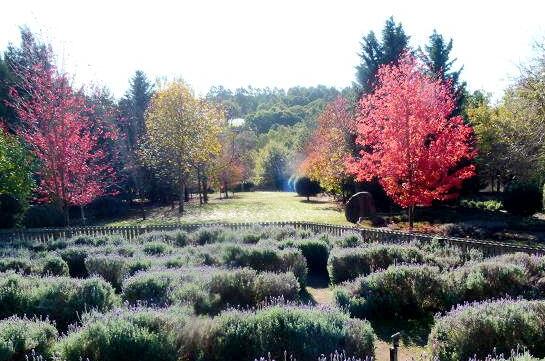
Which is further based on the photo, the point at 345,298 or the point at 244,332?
the point at 345,298

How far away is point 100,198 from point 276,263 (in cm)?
2822

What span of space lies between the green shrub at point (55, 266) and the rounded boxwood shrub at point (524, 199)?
2524 centimetres

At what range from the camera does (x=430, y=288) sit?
9711mm

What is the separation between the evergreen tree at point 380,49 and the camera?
1216 inches

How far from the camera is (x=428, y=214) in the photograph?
2861 cm

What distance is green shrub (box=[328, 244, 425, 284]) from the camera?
11773mm

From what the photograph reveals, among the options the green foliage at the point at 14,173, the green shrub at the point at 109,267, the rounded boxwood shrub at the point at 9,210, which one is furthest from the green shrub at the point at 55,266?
the rounded boxwood shrub at the point at 9,210

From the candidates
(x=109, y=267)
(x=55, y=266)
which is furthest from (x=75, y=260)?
(x=109, y=267)

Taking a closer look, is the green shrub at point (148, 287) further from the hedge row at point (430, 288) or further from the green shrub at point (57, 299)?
the hedge row at point (430, 288)

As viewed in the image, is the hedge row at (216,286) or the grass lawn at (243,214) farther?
the grass lawn at (243,214)

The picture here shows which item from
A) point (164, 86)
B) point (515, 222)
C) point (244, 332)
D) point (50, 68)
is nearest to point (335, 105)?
point (164, 86)

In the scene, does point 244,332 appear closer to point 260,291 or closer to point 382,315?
point 260,291

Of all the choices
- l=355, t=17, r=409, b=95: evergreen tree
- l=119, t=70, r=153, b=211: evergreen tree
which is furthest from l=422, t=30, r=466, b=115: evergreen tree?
l=119, t=70, r=153, b=211: evergreen tree

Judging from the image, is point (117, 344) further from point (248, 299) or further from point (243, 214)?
point (243, 214)
